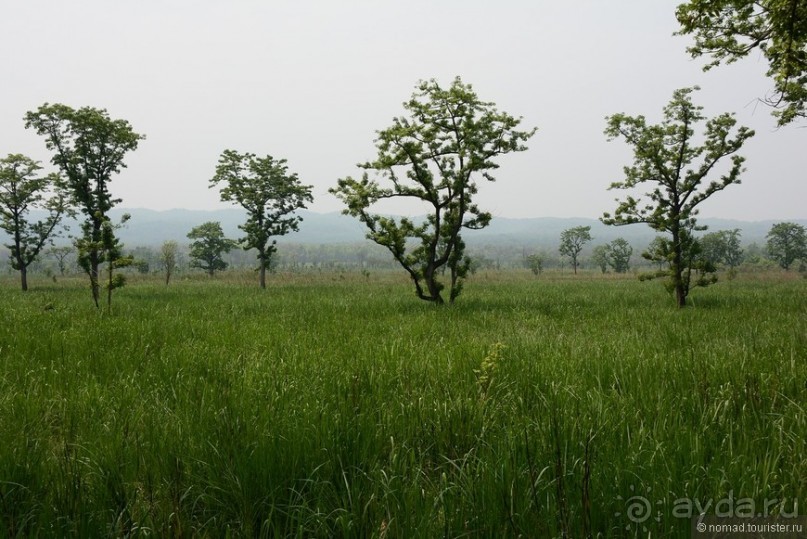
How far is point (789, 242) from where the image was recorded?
74250mm

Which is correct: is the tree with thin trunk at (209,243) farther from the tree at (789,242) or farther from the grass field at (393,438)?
the tree at (789,242)

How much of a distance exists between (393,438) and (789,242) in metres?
102

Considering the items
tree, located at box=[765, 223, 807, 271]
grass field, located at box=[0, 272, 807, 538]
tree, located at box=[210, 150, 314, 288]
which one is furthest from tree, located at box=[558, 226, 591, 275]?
grass field, located at box=[0, 272, 807, 538]

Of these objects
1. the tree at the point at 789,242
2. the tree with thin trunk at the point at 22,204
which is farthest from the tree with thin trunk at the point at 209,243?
the tree at the point at 789,242

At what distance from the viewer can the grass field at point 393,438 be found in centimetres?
194

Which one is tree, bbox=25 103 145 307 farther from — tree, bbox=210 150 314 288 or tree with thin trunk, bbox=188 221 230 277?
tree with thin trunk, bbox=188 221 230 277

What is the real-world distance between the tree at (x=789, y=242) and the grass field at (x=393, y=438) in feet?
296

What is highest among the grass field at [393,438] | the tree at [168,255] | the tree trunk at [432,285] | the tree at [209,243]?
the tree at [209,243]

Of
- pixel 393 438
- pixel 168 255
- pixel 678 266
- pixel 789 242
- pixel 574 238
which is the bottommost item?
pixel 393 438

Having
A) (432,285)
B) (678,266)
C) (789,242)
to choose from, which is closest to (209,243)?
(432,285)

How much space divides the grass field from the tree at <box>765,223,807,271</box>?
9010cm

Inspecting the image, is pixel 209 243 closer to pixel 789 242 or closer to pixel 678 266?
pixel 678 266

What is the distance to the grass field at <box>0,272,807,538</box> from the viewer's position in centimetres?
194

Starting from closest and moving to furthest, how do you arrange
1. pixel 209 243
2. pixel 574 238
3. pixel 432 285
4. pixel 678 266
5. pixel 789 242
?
pixel 678 266
pixel 432 285
pixel 209 243
pixel 789 242
pixel 574 238
